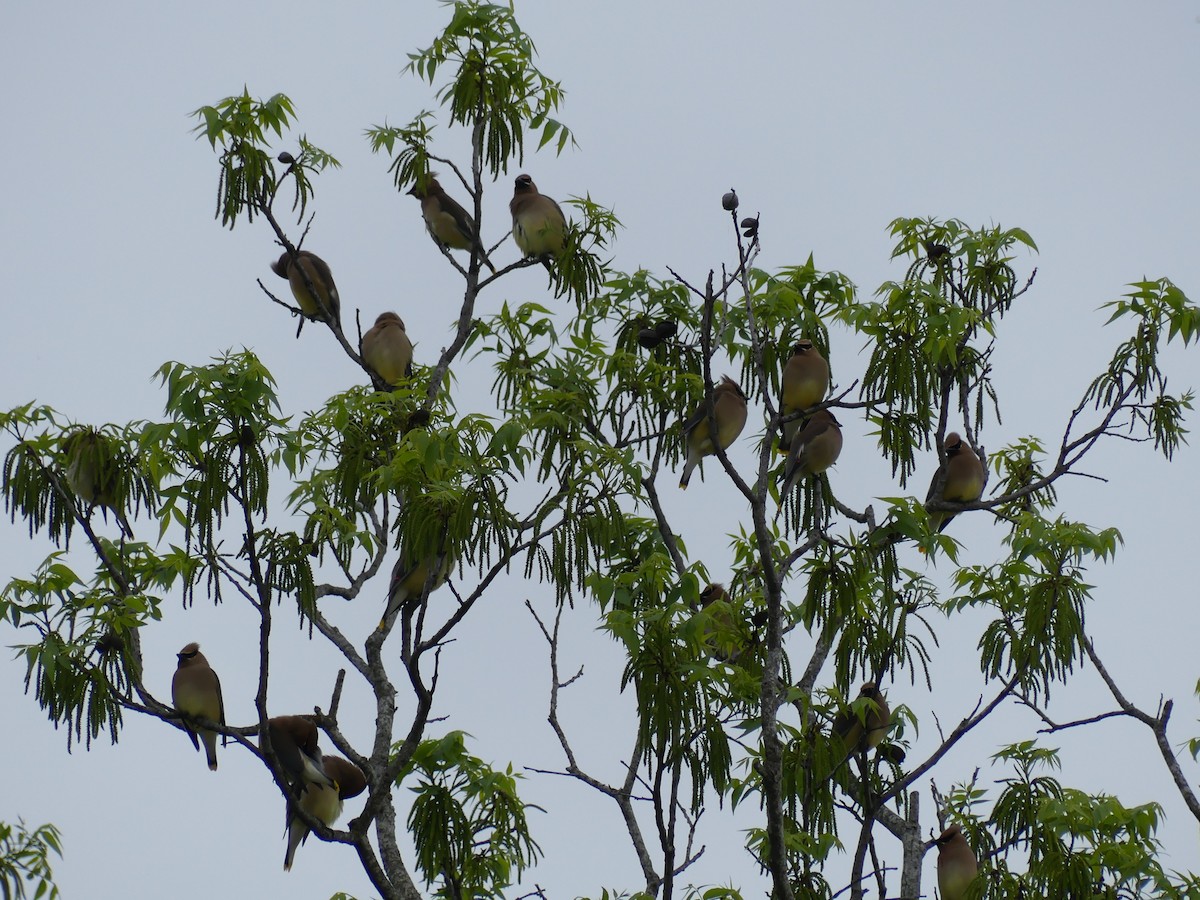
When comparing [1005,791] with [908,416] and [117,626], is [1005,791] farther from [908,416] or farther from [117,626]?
[117,626]

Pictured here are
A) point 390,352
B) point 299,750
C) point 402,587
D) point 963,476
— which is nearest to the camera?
point 299,750

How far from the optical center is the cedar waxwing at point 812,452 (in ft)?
17.5

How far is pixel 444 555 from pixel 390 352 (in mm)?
2969

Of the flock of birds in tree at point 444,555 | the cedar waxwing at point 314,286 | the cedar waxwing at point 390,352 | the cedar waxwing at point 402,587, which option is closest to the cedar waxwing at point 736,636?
the flock of birds in tree at point 444,555

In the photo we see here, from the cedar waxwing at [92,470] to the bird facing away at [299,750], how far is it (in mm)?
930

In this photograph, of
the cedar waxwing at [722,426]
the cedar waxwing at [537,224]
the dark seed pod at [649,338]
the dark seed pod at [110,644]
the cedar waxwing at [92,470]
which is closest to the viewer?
the dark seed pod at [110,644]

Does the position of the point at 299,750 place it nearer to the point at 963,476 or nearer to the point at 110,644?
the point at 110,644

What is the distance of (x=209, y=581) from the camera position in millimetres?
4457

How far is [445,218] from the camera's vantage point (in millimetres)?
7215

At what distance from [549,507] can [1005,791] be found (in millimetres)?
2484

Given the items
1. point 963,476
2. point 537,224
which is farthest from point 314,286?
point 963,476

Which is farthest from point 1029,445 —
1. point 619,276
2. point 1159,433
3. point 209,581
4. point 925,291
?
point 209,581

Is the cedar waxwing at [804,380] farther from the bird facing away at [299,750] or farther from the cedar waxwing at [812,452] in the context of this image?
the bird facing away at [299,750]

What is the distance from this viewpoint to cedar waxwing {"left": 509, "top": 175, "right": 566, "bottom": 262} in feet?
20.5
